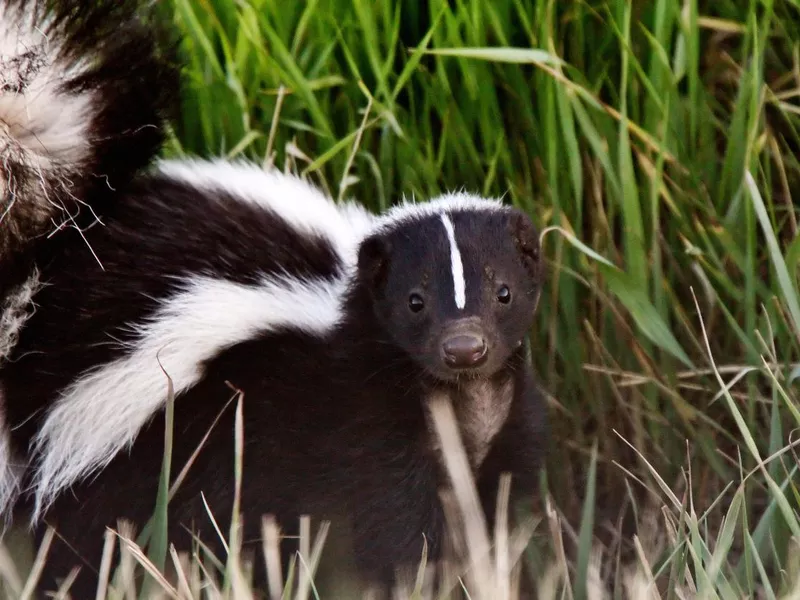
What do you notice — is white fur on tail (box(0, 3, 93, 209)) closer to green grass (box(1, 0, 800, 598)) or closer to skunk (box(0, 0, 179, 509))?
skunk (box(0, 0, 179, 509))

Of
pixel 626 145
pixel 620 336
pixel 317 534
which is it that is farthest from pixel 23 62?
pixel 620 336

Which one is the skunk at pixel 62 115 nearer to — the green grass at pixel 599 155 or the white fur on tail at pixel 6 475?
the white fur on tail at pixel 6 475

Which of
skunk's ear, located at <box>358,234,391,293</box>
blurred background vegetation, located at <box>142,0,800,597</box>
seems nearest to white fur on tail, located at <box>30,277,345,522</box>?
skunk's ear, located at <box>358,234,391,293</box>

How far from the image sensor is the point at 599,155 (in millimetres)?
4059

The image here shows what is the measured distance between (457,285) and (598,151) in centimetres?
95

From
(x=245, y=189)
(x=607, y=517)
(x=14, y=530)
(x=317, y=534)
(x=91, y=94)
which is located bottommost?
(x=607, y=517)

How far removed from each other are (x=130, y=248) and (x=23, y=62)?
53 cm

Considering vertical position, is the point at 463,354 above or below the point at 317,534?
above

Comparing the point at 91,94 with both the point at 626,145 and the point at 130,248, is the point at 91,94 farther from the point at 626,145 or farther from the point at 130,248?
the point at 626,145

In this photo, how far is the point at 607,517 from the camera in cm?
429

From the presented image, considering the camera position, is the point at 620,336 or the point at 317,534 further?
the point at 620,336

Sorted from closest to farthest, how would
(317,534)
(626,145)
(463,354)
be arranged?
1. (463,354)
2. (317,534)
3. (626,145)

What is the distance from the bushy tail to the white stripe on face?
806mm

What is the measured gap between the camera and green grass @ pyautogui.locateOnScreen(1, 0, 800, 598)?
4.07 meters
